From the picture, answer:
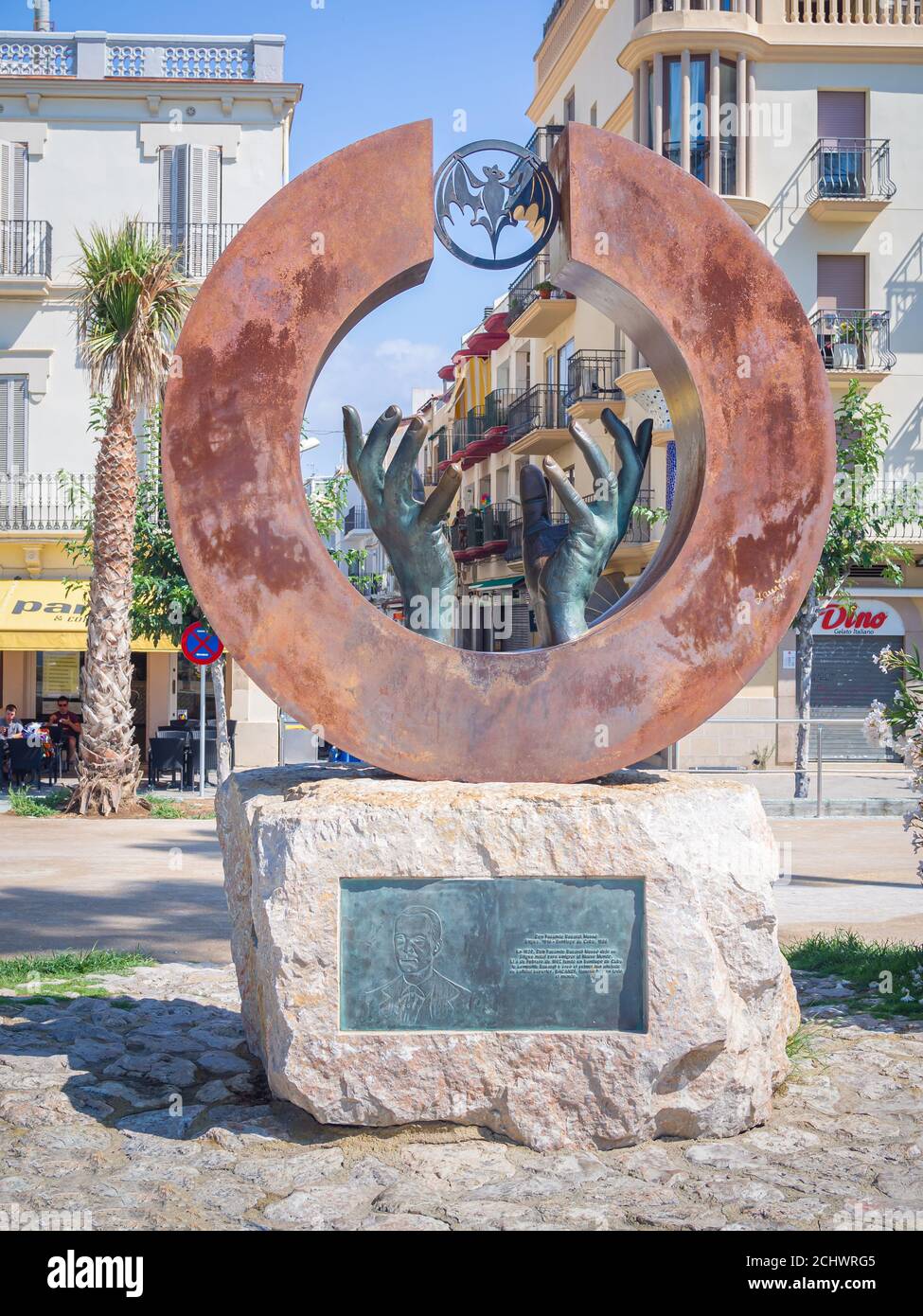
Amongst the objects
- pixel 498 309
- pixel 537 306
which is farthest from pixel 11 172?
pixel 498 309

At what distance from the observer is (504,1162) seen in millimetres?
4684

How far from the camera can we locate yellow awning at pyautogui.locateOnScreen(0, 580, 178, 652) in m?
22.6

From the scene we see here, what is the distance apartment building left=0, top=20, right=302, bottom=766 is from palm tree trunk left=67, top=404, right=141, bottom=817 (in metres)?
8.15

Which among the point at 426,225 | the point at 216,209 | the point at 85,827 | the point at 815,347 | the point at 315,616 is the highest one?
the point at 216,209

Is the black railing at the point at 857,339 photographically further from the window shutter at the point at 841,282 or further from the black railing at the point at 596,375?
the black railing at the point at 596,375

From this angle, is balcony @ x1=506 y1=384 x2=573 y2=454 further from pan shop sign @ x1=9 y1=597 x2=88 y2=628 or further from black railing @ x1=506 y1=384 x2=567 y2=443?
pan shop sign @ x1=9 y1=597 x2=88 y2=628

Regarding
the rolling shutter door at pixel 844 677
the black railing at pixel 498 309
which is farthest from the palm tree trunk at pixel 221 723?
the black railing at pixel 498 309

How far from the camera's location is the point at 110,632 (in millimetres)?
16359

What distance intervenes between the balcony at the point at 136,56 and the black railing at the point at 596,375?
7.66 m

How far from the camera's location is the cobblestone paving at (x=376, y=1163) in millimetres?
4238

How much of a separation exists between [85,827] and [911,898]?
8.96m

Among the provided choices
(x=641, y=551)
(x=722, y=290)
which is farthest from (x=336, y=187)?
(x=641, y=551)

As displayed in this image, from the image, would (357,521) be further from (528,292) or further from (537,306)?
(537,306)

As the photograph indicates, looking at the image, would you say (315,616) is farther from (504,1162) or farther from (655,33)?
(655,33)
